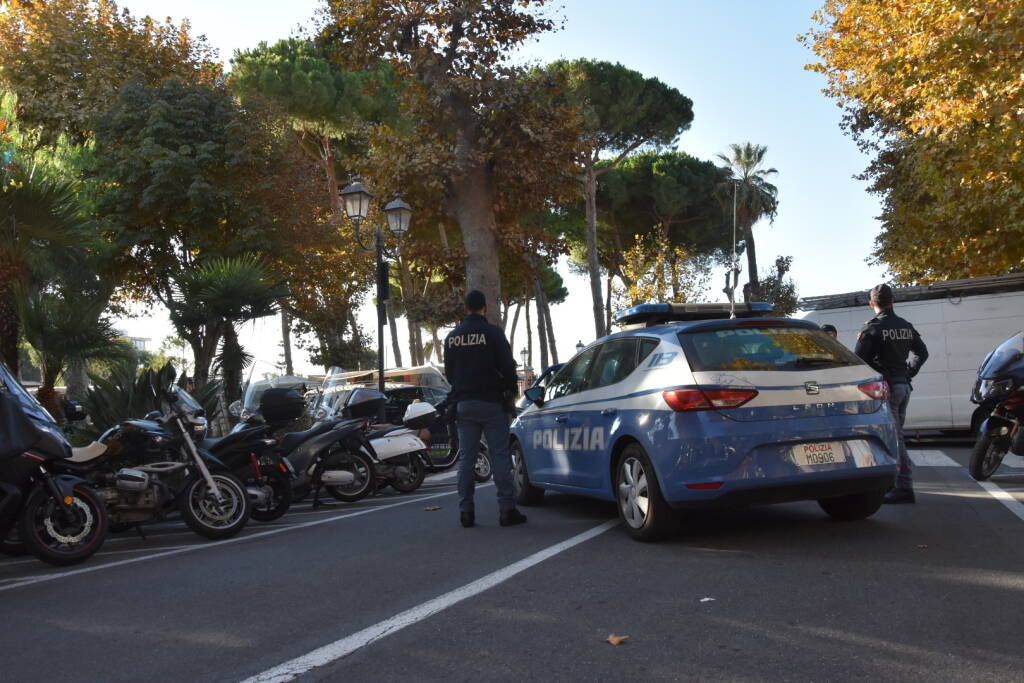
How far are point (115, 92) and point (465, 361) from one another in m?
19.6

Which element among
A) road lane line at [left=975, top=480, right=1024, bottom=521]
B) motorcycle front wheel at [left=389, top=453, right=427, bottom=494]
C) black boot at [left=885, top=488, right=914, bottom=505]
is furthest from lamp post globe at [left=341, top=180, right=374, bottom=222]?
black boot at [left=885, top=488, right=914, bottom=505]

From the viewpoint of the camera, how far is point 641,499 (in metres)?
6.72

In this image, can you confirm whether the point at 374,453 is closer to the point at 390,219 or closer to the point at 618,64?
the point at 390,219

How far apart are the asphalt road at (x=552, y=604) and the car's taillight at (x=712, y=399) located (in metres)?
0.90

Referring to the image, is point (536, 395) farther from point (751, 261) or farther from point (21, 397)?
point (751, 261)

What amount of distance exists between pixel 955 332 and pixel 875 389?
10.1 meters

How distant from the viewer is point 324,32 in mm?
20344

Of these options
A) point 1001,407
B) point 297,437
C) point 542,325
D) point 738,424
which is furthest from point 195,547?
point 542,325

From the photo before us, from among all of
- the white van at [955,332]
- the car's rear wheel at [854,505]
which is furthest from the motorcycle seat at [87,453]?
the white van at [955,332]

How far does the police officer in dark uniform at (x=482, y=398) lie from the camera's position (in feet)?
26.0

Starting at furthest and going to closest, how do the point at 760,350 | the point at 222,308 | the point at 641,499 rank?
the point at 222,308
the point at 641,499
the point at 760,350

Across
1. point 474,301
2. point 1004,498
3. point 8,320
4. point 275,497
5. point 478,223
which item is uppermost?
point 478,223

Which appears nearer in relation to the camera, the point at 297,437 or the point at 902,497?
the point at 902,497

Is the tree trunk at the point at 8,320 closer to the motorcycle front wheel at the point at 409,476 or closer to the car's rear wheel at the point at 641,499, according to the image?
the motorcycle front wheel at the point at 409,476
